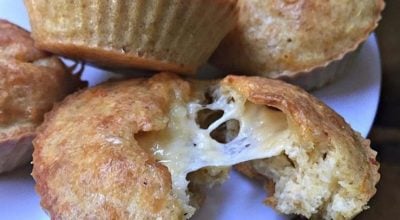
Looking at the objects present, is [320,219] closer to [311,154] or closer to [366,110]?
[311,154]

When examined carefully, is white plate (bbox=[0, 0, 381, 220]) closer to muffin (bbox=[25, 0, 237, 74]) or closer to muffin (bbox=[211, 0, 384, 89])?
muffin (bbox=[211, 0, 384, 89])

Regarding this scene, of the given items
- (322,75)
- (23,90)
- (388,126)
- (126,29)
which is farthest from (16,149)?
(388,126)

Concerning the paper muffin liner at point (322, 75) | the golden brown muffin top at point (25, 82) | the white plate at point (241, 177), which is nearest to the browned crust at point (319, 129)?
the white plate at point (241, 177)

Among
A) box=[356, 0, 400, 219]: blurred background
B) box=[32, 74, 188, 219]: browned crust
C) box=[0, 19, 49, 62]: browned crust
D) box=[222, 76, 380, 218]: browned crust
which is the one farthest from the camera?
box=[356, 0, 400, 219]: blurred background

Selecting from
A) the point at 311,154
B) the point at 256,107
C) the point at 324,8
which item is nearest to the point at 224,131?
the point at 256,107

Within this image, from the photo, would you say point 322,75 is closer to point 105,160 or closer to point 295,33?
point 295,33

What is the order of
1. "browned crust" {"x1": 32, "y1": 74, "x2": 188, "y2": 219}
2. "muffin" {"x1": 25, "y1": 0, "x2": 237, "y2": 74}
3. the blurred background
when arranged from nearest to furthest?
"browned crust" {"x1": 32, "y1": 74, "x2": 188, "y2": 219} < "muffin" {"x1": 25, "y1": 0, "x2": 237, "y2": 74} < the blurred background

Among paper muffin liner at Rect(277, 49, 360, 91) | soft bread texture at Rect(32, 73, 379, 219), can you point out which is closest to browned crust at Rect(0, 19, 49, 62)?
soft bread texture at Rect(32, 73, 379, 219)

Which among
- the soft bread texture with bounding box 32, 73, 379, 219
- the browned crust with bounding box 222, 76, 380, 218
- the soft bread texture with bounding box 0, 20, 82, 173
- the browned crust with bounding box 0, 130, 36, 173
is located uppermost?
the browned crust with bounding box 222, 76, 380, 218
